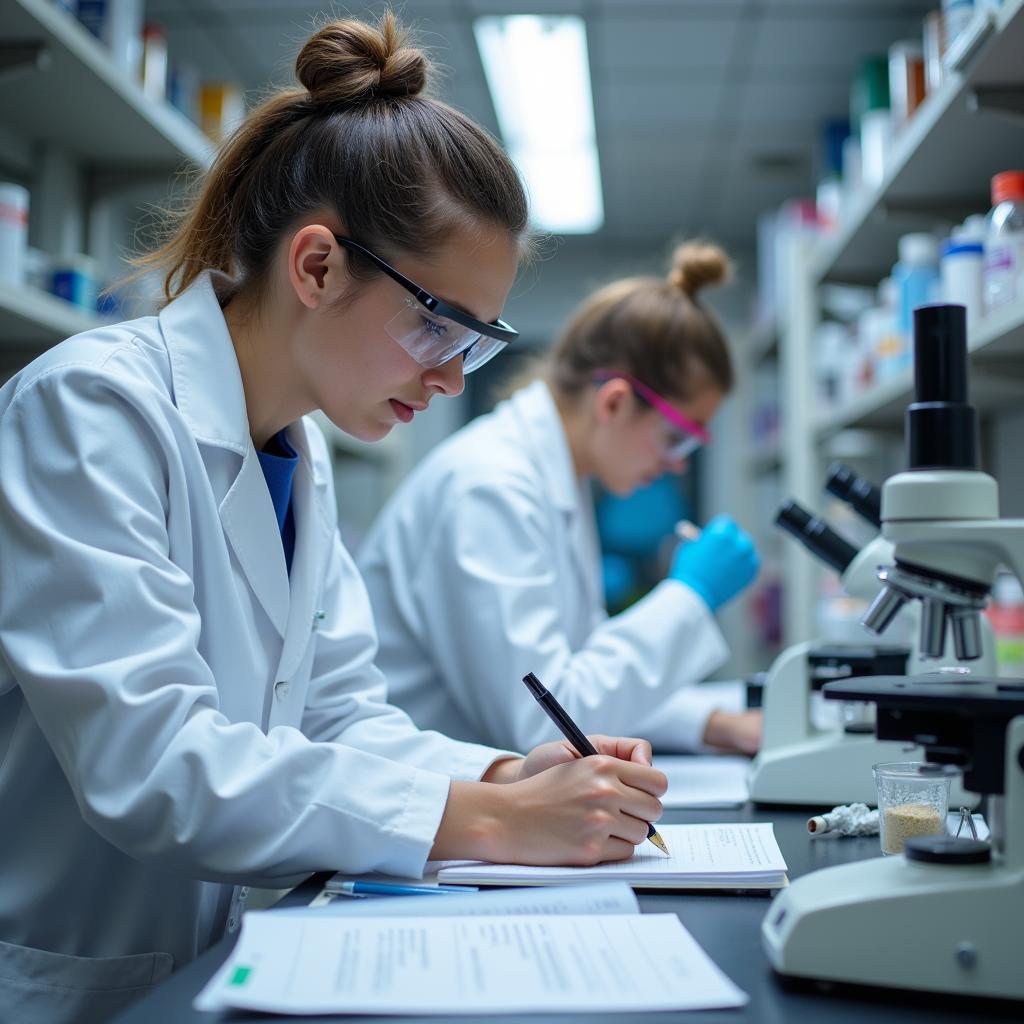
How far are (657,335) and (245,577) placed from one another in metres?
1.01

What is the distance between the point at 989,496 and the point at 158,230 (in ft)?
3.12

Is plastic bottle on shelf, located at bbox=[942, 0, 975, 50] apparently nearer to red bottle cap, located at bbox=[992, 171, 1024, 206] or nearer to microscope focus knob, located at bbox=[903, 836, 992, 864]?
red bottle cap, located at bbox=[992, 171, 1024, 206]

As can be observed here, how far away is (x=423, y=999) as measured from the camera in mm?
619

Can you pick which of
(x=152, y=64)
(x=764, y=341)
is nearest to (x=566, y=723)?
(x=152, y=64)

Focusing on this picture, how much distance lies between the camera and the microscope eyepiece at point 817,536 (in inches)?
53.7

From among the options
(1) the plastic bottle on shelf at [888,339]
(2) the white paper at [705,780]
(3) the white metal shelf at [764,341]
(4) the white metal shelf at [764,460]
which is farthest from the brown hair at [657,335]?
(4) the white metal shelf at [764,460]

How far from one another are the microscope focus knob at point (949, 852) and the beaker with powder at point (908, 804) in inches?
6.7

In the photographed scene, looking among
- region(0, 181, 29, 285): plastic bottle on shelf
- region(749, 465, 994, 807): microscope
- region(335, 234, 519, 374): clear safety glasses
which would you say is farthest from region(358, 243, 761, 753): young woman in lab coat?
region(0, 181, 29, 285): plastic bottle on shelf

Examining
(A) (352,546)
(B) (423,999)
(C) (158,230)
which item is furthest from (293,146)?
(A) (352,546)

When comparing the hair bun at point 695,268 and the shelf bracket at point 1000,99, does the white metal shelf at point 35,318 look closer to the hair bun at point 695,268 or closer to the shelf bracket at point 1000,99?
the hair bun at point 695,268

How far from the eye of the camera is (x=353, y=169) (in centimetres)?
105

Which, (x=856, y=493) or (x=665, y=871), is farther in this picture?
(x=856, y=493)

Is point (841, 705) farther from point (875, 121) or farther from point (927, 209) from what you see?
point (875, 121)

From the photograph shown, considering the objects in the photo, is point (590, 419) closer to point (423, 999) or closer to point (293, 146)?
point (293, 146)
